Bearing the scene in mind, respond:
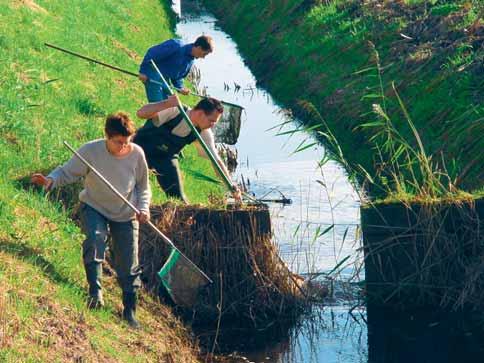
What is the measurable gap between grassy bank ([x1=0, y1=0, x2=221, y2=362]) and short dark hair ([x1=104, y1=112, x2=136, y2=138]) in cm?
125

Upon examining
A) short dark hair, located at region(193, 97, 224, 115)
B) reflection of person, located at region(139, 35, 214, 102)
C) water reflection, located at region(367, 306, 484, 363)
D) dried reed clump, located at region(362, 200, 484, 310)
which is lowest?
water reflection, located at region(367, 306, 484, 363)

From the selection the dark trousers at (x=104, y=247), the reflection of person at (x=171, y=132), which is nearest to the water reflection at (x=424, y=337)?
the reflection of person at (x=171, y=132)

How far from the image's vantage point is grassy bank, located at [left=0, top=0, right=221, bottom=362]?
8.47 metres

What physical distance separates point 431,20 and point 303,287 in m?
10.8

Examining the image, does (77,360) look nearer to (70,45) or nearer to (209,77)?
(70,45)

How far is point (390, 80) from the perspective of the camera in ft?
65.9

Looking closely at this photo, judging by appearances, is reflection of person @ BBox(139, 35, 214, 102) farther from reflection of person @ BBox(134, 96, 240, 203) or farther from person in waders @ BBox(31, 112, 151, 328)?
person in waders @ BBox(31, 112, 151, 328)

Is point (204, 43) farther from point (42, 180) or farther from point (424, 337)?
point (42, 180)

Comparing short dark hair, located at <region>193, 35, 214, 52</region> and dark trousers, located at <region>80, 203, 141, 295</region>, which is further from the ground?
short dark hair, located at <region>193, 35, 214, 52</region>

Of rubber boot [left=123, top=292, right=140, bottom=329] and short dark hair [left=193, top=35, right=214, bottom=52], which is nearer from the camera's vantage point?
rubber boot [left=123, top=292, right=140, bottom=329]

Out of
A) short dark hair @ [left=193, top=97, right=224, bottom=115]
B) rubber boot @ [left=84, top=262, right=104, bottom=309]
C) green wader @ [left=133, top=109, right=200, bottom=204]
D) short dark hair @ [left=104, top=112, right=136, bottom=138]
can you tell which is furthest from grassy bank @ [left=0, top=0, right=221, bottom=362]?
short dark hair @ [left=193, top=97, right=224, bottom=115]

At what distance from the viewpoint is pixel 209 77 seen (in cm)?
2794

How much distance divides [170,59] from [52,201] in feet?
10.2

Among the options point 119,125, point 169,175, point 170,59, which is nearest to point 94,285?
point 119,125
